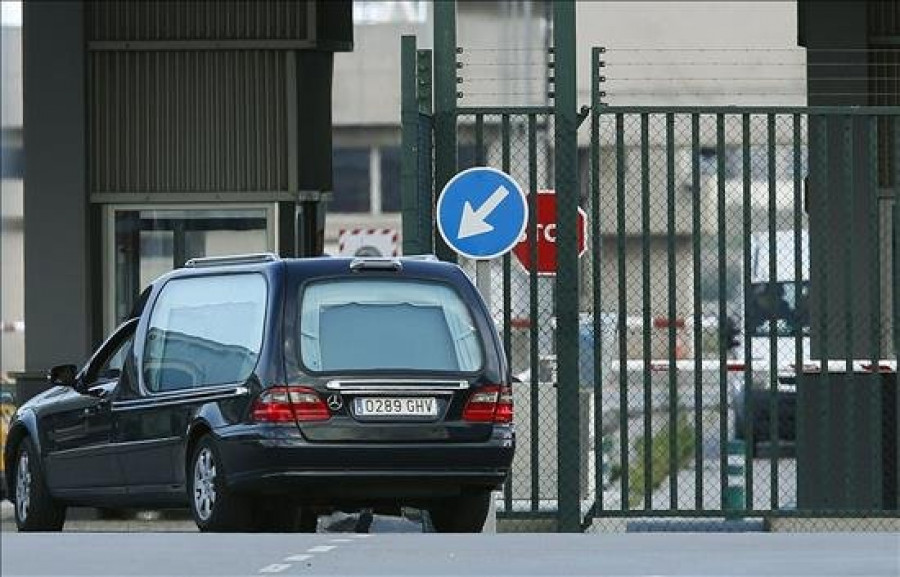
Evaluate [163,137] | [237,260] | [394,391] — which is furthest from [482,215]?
[163,137]

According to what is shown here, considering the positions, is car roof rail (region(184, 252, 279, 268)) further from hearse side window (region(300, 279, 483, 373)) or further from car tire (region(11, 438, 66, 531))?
car tire (region(11, 438, 66, 531))

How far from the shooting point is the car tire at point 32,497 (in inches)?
757

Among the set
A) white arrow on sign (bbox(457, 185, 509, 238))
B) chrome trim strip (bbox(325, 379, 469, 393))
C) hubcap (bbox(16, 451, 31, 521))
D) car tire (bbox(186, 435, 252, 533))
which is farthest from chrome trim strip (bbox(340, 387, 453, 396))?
hubcap (bbox(16, 451, 31, 521))

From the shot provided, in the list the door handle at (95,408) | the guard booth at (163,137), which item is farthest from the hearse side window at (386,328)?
the guard booth at (163,137)

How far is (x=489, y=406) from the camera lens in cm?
1683

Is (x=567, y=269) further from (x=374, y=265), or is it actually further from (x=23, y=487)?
(x=374, y=265)

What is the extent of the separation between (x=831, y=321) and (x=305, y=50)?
618 cm

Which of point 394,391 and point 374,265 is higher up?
point 374,265

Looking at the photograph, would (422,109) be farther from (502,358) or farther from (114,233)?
(114,233)

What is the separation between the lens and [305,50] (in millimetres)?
26953

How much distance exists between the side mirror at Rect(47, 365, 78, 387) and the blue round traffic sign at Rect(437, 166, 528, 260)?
8.41 ft

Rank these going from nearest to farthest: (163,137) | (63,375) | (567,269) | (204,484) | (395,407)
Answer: (395,407), (204,484), (63,375), (567,269), (163,137)

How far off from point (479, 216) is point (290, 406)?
334 cm
